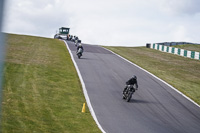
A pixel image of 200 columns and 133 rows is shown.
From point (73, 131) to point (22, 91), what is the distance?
5918mm

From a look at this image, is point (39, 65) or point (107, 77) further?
point (39, 65)

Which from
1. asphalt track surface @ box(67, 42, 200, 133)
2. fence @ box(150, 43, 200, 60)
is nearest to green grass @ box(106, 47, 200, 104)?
asphalt track surface @ box(67, 42, 200, 133)

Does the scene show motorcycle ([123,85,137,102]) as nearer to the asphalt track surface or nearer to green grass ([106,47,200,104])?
the asphalt track surface

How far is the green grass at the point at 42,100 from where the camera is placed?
36.8ft

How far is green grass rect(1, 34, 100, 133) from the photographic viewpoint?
1121 centimetres

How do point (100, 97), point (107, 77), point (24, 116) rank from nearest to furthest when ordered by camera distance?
1. point (24, 116)
2. point (100, 97)
3. point (107, 77)

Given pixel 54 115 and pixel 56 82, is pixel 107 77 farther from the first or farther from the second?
pixel 54 115

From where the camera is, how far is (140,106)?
16906 millimetres

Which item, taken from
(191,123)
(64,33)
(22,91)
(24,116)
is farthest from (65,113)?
(64,33)

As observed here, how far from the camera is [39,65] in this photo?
25422 mm

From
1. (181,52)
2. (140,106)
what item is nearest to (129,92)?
(140,106)

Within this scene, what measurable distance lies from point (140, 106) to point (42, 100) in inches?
210

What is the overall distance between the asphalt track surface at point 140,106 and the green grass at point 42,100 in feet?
2.92

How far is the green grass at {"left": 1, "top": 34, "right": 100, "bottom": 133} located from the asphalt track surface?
0.89 meters
